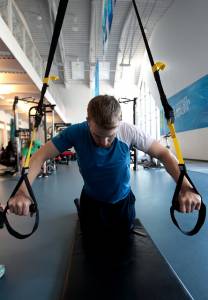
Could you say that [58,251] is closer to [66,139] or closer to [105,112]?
[66,139]

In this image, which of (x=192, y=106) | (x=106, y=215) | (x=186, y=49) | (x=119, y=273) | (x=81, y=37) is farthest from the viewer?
(x=81, y=37)

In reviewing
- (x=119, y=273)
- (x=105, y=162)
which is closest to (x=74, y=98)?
(x=105, y=162)

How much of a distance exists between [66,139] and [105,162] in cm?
29

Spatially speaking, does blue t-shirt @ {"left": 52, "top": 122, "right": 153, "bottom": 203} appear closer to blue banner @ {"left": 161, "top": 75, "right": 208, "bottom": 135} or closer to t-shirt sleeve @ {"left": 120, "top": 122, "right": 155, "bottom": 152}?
t-shirt sleeve @ {"left": 120, "top": 122, "right": 155, "bottom": 152}

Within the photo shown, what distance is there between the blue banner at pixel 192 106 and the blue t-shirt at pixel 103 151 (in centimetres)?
765

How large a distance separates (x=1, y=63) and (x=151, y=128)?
39.5ft

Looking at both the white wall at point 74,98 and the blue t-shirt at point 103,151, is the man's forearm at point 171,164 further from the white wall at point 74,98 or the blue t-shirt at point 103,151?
the white wall at point 74,98

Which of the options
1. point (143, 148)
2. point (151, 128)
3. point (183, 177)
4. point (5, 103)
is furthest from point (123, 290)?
point (151, 128)

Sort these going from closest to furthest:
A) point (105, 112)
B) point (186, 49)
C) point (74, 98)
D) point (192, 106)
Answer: point (105, 112) < point (192, 106) < point (186, 49) < point (74, 98)

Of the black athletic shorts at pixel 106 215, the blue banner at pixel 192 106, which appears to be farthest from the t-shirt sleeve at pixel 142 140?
the blue banner at pixel 192 106

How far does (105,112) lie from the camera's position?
1.22 meters

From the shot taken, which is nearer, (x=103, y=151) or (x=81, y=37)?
(x=103, y=151)

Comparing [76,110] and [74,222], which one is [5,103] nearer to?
[76,110]

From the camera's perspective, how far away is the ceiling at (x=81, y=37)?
9.27 meters
